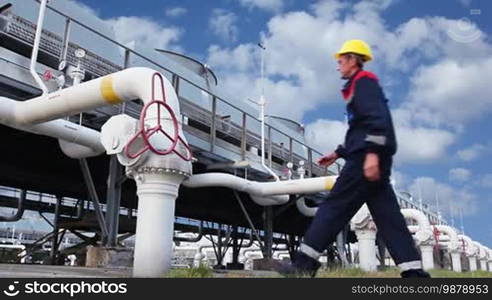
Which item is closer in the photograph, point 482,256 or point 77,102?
point 77,102

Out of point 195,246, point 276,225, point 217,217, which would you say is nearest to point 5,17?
point 217,217

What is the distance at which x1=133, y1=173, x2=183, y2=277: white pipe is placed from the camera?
4.70 m

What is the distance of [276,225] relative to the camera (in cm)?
2189

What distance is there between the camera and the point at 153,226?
474cm

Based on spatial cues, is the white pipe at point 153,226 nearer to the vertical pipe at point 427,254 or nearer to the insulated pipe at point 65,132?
the insulated pipe at point 65,132

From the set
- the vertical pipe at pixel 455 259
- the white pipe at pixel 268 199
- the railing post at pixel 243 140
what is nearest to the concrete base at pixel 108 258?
the railing post at pixel 243 140

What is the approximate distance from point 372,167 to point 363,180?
16cm

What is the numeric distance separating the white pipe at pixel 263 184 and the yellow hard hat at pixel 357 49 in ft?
26.0

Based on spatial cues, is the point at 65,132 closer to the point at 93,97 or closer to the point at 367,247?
the point at 93,97

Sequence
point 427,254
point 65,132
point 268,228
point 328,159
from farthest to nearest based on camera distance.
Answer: point 427,254, point 268,228, point 65,132, point 328,159

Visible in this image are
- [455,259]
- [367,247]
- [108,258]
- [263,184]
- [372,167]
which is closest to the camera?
[372,167]

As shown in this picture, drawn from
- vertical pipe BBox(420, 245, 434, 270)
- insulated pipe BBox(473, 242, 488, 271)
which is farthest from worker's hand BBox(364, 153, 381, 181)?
insulated pipe BBox(473, 242, 488, 271)

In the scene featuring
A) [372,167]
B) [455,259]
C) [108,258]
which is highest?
[455,259]

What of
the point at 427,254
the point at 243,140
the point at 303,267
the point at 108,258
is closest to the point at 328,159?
the point at 303,267
